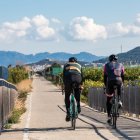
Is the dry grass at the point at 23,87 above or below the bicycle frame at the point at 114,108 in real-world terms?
below

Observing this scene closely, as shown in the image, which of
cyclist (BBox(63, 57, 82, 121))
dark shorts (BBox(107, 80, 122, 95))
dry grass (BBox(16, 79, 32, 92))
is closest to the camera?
cyclist (BBox(63, 57, 82, 121))

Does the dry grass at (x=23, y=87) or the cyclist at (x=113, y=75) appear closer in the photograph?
the cyclist at (x=113, y=75)

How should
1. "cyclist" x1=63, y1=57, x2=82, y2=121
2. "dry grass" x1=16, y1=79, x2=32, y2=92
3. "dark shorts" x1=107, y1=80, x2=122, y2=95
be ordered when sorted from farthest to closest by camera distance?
"dry grass" x1=16, y1=79, x2=32, y2=92 < "dark shorts" x1=107, y1=80, x2=122, y2=95 < "cyclist" x1=63, y1=57, x2=82, y2=121

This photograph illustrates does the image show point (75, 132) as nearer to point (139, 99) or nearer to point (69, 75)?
point (69, 75)

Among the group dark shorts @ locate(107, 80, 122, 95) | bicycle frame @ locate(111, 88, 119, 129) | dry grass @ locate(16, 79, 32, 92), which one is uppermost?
dark shorts @ locate(107, 80, 122, 95)

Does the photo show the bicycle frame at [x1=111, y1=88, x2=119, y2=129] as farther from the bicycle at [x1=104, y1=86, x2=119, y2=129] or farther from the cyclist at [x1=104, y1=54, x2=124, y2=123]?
the cyclist at [x1=104, y1=54, x2=124, y2=123]

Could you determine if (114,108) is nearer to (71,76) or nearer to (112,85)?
(112,85)

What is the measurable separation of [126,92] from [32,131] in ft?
31.3

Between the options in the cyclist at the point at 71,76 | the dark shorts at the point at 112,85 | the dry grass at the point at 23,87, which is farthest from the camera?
the dry grass at the point at 23,87

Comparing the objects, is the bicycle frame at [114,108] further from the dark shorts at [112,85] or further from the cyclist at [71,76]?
the cyclist at [71,76]

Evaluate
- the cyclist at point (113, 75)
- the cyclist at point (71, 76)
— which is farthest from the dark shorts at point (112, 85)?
the cyclist at point (71, 76)

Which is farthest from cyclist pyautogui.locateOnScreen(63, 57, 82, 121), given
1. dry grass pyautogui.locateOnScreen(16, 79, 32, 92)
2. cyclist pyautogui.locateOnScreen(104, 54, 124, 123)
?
dry grass pyautogui.locateOnScreen(16, 79, 32, 92)

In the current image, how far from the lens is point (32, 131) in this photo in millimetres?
14703

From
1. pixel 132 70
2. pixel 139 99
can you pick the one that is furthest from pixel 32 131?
pixel 132 70
